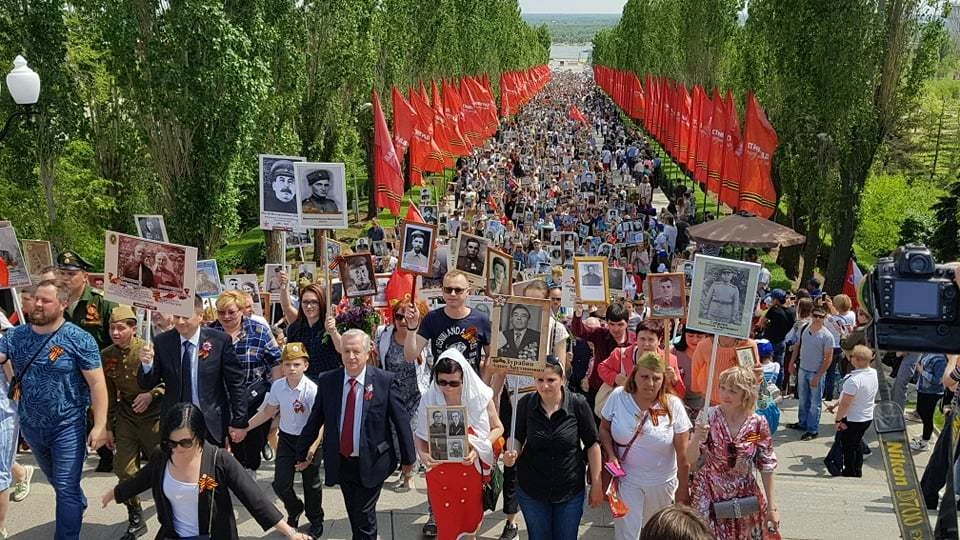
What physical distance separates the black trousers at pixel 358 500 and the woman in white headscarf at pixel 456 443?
0.39m

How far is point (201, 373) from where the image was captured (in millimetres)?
6168

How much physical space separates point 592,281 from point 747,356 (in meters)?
2.86

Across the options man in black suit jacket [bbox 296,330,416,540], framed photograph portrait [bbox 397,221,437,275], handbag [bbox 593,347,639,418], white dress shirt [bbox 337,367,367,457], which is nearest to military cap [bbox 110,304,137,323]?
man in black suit jacket [bbox 296,330,416,540]

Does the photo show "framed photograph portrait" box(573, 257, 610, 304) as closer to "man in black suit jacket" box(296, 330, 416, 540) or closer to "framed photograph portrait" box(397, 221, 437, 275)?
"framed photograph portrait" box(397, 221, 437, 275)

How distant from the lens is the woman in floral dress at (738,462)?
488 centimetres

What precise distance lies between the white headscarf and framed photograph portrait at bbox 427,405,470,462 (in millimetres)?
35

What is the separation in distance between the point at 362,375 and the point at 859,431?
438 cm

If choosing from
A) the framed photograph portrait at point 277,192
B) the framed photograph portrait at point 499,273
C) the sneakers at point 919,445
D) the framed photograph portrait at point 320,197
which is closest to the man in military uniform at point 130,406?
the framed photograph portrait at point 320,197

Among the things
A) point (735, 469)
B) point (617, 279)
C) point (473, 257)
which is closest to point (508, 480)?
point (735, 469)

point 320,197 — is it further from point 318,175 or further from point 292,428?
point 292,428

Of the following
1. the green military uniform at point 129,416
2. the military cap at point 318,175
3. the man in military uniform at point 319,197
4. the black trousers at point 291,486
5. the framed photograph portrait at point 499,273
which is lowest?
the black trousers at point 291,486

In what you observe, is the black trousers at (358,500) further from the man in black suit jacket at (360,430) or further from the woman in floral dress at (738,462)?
the woman in floral dress at (738,462)

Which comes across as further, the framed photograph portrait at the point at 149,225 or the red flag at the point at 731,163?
the red flag at the point at 731,163

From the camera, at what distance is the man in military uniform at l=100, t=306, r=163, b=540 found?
615 centimetres
